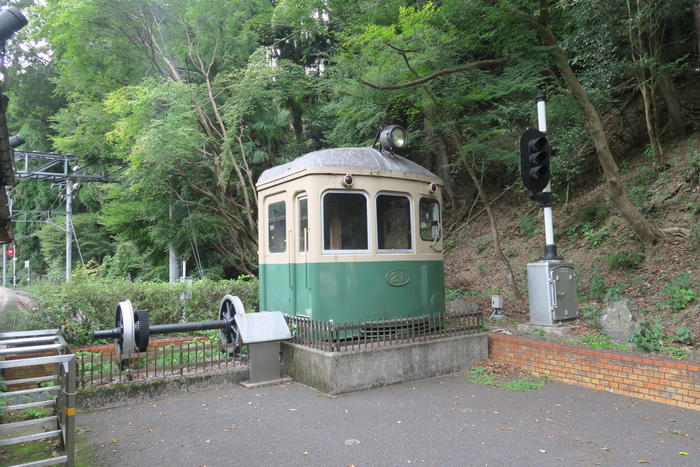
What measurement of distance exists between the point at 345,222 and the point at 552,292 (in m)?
3.31

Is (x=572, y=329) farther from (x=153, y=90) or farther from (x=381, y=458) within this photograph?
(x=153, y=90)

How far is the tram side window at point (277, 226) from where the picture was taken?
7.30m

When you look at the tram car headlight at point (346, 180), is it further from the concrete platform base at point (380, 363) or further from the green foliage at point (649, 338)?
the green foliage at point (649, 338)

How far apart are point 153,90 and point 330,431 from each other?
1108 centimetres

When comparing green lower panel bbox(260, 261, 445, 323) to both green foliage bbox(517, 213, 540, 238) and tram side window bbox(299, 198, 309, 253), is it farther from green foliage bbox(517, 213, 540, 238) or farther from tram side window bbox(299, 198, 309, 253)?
green foliage bbox(517, 213, 540, 238)

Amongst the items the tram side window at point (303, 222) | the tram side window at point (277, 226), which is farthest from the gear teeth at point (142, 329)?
the tram side window at point (303, 222)

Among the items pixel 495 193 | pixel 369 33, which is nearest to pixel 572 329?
pixel 369 33

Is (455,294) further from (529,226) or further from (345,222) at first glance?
(345,222)

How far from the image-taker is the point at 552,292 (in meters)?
6.90

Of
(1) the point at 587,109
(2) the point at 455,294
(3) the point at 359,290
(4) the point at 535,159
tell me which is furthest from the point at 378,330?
(2) the point at 455,294

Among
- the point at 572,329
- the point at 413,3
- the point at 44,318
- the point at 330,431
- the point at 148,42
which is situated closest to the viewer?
the point at 330,431

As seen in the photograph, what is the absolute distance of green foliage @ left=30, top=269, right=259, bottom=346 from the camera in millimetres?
8047

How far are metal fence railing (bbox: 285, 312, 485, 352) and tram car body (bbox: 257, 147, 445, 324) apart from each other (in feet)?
0.52

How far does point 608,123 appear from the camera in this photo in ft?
44.6
